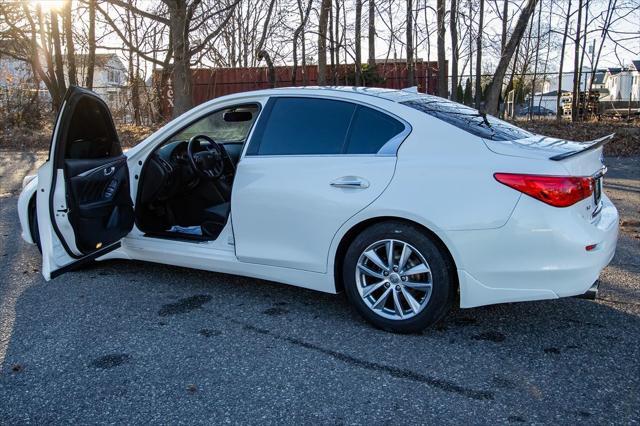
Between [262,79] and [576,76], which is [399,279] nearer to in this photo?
[576,76]

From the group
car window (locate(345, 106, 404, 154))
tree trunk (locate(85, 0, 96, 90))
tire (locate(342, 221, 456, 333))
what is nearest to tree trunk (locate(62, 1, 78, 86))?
tree trunk (locate(85, 0, 96, 90))

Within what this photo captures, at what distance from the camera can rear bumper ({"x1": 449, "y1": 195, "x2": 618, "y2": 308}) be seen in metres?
3.26

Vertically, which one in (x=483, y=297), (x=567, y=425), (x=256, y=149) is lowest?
(x=567, y=425)

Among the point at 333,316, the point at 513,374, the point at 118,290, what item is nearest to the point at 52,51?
the point at 118,290

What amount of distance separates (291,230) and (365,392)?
133 cm

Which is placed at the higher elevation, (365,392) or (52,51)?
(52,51)

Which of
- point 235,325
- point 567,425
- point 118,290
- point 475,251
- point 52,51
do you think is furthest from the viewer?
point 52,51

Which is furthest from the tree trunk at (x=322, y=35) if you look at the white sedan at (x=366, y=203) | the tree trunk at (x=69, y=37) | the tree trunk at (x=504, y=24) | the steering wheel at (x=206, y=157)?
the white sedan at (x=366, y=203)

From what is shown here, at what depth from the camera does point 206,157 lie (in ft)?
16.3

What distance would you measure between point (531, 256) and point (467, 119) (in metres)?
1.14

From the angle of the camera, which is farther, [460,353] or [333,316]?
[333,316]

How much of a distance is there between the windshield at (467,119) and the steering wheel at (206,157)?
A: 187cm

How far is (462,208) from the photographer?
339 centimetres

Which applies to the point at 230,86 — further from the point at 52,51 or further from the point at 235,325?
the point at 235,325
